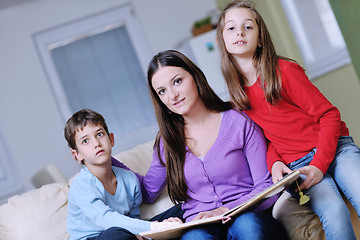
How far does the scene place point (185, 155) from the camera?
1.71m

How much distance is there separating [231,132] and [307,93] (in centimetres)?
33

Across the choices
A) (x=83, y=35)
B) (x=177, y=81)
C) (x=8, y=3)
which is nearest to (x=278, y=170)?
(x=177, y=81)

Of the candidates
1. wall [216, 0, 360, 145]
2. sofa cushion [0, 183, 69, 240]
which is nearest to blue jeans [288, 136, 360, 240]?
sofa cushion [0, 183, 69, 240]

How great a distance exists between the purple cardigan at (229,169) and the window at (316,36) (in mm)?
2234

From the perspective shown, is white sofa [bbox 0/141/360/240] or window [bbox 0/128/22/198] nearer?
white sofa [bbox 0/141/360/240]

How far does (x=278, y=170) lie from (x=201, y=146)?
0.34m

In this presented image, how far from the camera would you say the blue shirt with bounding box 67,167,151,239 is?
160 centimetres

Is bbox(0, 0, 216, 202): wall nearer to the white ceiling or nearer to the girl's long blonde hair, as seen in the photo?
the white ceiling

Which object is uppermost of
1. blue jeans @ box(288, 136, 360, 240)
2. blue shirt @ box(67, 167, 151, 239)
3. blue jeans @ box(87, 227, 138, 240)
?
blue shirt @ box(67, 167, 151, 239)

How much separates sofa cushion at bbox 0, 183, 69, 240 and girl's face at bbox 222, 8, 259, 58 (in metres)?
1.05

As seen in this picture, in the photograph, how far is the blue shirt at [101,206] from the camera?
5.25 feet

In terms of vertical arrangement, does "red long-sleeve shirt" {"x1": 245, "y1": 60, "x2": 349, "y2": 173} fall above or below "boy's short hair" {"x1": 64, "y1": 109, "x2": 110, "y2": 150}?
below

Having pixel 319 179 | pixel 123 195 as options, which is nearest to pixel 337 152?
pixel 319 179

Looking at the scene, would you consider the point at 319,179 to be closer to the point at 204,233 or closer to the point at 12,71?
the point at 204,233
